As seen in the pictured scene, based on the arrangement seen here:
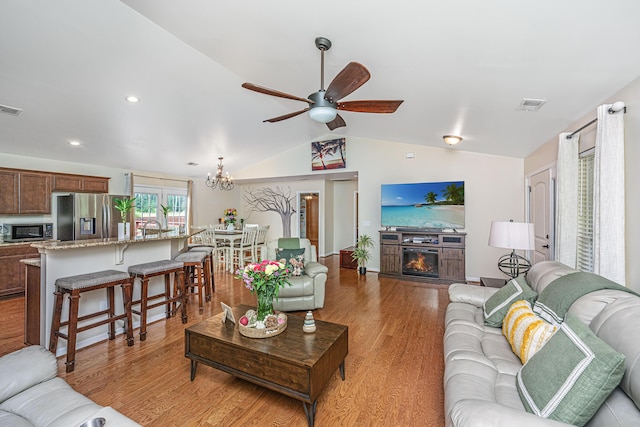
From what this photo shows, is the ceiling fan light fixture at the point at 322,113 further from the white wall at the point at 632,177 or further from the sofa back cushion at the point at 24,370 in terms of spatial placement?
the sofa back cushion at the point at 24,370

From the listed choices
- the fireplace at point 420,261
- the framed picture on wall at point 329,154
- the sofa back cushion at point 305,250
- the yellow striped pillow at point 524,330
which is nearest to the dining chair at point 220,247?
the sofa back cushion at point 305,250

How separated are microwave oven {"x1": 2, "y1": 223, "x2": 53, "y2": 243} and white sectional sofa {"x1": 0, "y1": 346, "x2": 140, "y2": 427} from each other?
442 centimetres

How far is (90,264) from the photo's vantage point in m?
2.98

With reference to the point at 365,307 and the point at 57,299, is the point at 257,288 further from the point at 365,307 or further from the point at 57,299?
the point at 365,307

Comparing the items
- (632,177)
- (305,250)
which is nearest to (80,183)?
(305,250)

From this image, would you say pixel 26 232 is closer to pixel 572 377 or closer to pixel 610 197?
pixel 572 377

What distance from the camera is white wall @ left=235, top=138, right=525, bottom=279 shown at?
→ 521 cm

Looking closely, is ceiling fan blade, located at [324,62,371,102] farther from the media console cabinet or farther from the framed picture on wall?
the framed picture on wall

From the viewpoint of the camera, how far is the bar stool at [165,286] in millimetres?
3041

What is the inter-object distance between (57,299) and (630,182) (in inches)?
189

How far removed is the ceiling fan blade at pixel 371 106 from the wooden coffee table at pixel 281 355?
1.87 meters

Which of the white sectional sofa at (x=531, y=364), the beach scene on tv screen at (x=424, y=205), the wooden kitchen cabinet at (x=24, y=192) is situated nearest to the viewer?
the white sectional sofa at (x=531, y=364)

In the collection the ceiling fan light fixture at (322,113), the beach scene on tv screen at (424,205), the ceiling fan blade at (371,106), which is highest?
the ceiling fan blade at (371,106)

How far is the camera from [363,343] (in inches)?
116
